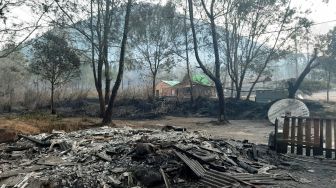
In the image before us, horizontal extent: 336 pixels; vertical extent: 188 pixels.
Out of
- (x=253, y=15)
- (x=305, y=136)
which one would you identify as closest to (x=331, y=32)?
(x=253, y=15)

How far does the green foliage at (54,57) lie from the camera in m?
24.2

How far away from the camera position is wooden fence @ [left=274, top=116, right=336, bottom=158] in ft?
32.1

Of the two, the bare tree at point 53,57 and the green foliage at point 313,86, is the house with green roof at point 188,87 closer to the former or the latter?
the green foliage at point 313,86

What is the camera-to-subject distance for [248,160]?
8852 millimetres

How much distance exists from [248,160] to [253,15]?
2334cm

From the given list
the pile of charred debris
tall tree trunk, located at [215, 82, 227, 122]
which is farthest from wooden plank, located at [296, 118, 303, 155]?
tall tree trunk, located at [215, 82, 227, 122]

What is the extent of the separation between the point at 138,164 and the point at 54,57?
61.1 ft

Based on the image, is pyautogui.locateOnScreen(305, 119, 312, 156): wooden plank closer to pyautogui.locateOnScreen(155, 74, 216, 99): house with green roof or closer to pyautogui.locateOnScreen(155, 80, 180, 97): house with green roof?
pyautogui.locateOnScreen(155, 74, 216, 99): house with green roof

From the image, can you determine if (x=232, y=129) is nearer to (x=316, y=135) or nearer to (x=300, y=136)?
(x=300, y=136)

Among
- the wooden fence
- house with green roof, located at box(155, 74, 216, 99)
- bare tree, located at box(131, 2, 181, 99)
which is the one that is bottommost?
the wooden fence

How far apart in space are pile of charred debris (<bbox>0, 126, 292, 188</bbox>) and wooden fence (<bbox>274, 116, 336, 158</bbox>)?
0.70 m

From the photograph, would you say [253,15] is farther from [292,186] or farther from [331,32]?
[292,186]

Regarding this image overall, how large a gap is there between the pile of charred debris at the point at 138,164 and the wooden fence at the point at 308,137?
695 mm

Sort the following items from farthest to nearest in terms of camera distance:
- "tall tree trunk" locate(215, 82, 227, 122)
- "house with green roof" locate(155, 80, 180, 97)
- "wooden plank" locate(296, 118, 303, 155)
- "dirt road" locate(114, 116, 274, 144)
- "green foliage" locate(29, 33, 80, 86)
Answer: "house with green roof" locate(155, 80, 180, 97)
"green foliage" locate(29, 33, 80, 86)
"tall tree trunk" locate(215, 82, 227, 122)
"dirt road" locate(114, 116, 274, 144)
"wooden plank" locate(296, 118, 303, 155)
